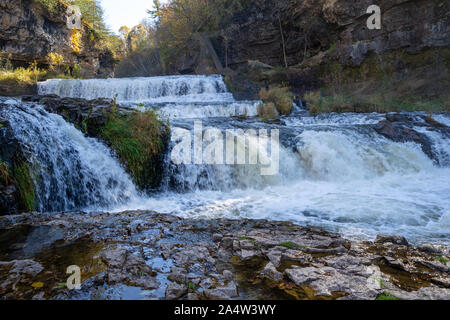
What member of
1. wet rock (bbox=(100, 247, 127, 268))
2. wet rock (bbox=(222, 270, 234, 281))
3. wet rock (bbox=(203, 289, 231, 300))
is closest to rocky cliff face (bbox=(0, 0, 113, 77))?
wet rock (bbox=(100, 247, 127, 268))

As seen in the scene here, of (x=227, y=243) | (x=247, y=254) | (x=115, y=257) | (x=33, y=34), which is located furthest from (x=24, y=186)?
(x=33, y=34)

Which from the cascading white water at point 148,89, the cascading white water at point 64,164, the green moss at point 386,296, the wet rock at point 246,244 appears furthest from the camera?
the cascading white water at point 148,89

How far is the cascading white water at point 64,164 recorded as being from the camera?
448cm

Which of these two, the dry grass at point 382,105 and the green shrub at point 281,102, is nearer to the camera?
the dry grass at point 382,105

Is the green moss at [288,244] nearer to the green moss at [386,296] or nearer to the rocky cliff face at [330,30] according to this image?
the green moss at [386,296]

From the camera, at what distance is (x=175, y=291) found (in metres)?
1.91

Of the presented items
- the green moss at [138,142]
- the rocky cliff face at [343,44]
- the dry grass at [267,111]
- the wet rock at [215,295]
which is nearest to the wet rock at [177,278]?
the wet rock at [215,295]

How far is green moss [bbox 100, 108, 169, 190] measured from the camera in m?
5.79

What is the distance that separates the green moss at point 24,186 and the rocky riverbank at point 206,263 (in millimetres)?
595

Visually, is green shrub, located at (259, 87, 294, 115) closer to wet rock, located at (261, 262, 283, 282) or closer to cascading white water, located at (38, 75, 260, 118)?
cascading white water, located at (38, 75, 260, 118)

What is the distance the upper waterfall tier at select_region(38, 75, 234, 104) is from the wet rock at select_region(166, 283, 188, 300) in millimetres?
12858

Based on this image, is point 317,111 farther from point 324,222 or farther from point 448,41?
point 324,222
